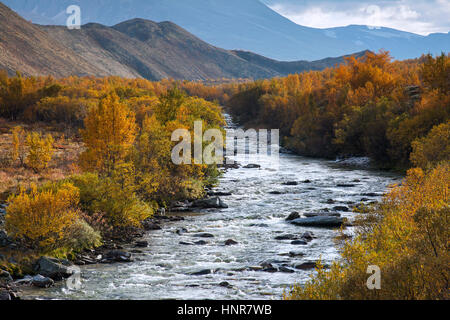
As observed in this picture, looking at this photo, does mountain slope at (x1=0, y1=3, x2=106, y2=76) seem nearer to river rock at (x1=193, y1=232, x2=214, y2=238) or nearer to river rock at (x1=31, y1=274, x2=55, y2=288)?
river rock at (x1=193, y1=232, x2=214, y2=238)

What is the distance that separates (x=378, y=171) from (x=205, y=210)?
88.1ft

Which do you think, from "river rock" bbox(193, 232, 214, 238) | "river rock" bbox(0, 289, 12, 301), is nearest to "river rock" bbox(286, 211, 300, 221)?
"river rock" bbox(193, 232, 214, 238)

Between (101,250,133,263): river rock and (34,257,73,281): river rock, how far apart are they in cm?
232

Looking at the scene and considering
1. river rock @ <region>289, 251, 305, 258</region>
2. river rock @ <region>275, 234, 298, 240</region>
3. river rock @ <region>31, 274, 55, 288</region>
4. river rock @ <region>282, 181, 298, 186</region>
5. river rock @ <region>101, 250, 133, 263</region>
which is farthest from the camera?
river rock @ <region>282, 181, 298, 186</region>

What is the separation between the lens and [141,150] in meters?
33.4

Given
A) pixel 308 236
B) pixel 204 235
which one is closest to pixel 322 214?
pixel 308 236

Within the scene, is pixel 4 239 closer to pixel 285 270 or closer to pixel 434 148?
pixel 285 270

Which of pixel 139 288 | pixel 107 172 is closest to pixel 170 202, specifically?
pixel 107 172

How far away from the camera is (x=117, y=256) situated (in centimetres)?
2111

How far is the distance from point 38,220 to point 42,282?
385 centimetres

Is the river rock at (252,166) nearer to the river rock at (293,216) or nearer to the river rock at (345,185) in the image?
the river rock at (345,185)

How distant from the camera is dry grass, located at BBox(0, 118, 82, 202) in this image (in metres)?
31.0
